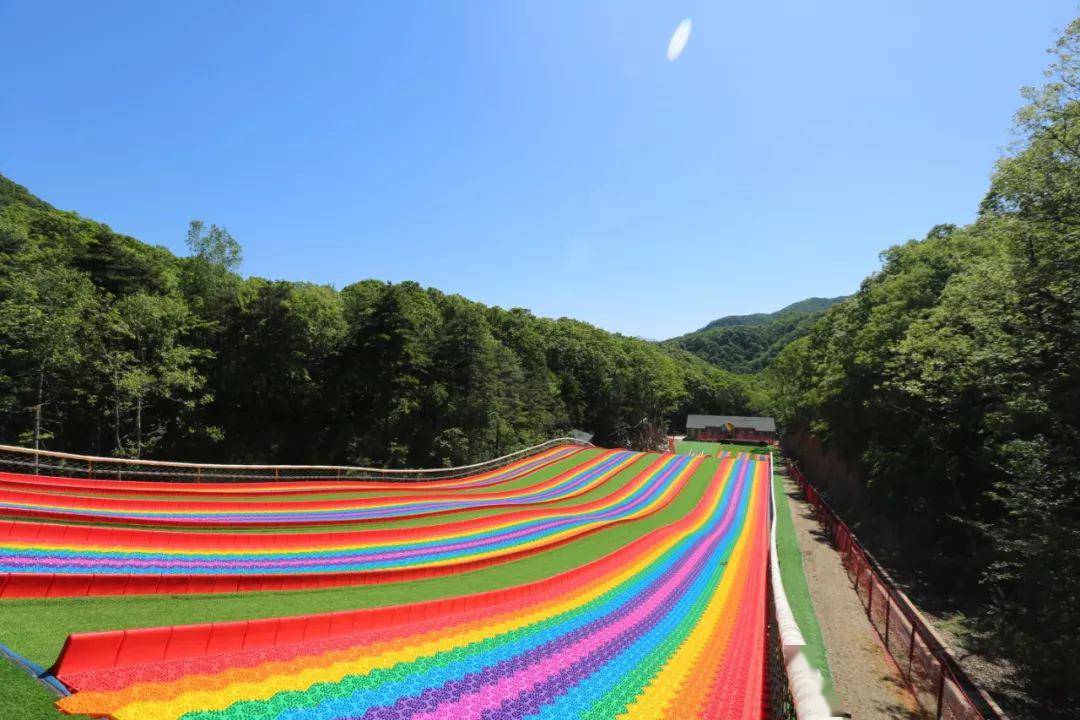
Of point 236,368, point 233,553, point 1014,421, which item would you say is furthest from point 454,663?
point 236,368

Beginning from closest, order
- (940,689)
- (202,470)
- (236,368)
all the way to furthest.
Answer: (940,689) → (202,470) → (236,368)

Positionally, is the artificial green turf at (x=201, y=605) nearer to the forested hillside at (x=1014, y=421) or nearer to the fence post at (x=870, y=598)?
the fence post at (x=870, y=598)

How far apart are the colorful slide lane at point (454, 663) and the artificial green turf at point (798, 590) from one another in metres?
2.12

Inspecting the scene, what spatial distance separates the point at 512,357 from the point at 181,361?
24.5 metres

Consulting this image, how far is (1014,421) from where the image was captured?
562 inches

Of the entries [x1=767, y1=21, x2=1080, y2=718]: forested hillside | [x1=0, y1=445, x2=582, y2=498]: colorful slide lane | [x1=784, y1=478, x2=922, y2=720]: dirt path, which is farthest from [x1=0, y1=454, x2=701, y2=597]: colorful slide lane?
[x1=767, y1=21, x2=1080, y2=718]: forested hillside

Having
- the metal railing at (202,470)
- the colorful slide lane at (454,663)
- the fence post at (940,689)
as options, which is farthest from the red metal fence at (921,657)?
the metal railing at (202,470)

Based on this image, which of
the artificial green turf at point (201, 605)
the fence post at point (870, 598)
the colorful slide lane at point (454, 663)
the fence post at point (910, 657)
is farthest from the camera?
the fence post at point (870, 598)

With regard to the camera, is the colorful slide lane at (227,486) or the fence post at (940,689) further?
the colorful slide lane at (227,486)

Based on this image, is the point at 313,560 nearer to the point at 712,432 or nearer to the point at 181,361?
the point at 181,361

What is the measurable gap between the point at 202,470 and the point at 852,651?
72.9 ft

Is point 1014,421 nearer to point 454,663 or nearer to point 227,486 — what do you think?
point 454,663

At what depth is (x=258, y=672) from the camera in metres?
4.40

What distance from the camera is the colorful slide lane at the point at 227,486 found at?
1084cm
